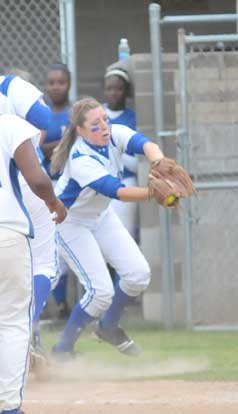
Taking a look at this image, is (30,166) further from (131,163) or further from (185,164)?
(131,163)

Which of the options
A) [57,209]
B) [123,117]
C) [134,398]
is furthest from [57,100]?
[134,398]

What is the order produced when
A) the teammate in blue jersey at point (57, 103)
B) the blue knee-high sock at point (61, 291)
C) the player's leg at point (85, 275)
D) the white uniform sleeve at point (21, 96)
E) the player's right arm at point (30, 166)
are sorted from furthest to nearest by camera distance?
the blue knee-high sock at point (61, 291) → the teammate in blue jersey at point (57, 103) → the player's leg at point (85, 275) → the white uniform sleeve at point (21, 96) → the player's right arm at point (30, 166)

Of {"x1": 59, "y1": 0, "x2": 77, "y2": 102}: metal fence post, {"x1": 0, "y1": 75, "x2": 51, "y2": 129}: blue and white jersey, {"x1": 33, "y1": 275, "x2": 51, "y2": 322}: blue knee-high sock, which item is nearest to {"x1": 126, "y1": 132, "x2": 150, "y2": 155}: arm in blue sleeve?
{"x1": 0, "y1": 75, "x2": 51, "y2": 129}: blue and white jersey

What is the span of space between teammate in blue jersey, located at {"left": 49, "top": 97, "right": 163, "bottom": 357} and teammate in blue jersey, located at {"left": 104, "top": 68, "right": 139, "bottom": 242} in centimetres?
165

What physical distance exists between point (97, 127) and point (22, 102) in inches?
24.0

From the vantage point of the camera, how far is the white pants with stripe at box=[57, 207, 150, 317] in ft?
26.3

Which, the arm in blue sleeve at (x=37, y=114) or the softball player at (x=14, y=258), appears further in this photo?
the arm in blue sleeve at (x=37, y=114)

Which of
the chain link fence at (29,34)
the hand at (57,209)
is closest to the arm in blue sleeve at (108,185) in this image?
the hand at (57,209)

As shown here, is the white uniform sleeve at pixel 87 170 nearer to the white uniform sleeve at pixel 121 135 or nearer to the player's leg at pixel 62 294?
the white uniform sleeve at pixel 121 135

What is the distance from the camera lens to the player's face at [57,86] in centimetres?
955

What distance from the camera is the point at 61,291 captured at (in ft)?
32.6

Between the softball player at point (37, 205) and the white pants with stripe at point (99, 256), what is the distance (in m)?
0.46

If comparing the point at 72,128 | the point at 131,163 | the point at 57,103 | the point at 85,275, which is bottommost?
the point at 85,275

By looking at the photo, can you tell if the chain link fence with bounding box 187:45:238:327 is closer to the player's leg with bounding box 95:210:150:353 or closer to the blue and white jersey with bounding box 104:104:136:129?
the blue and white jersey with bounding box 104:104:136:129
